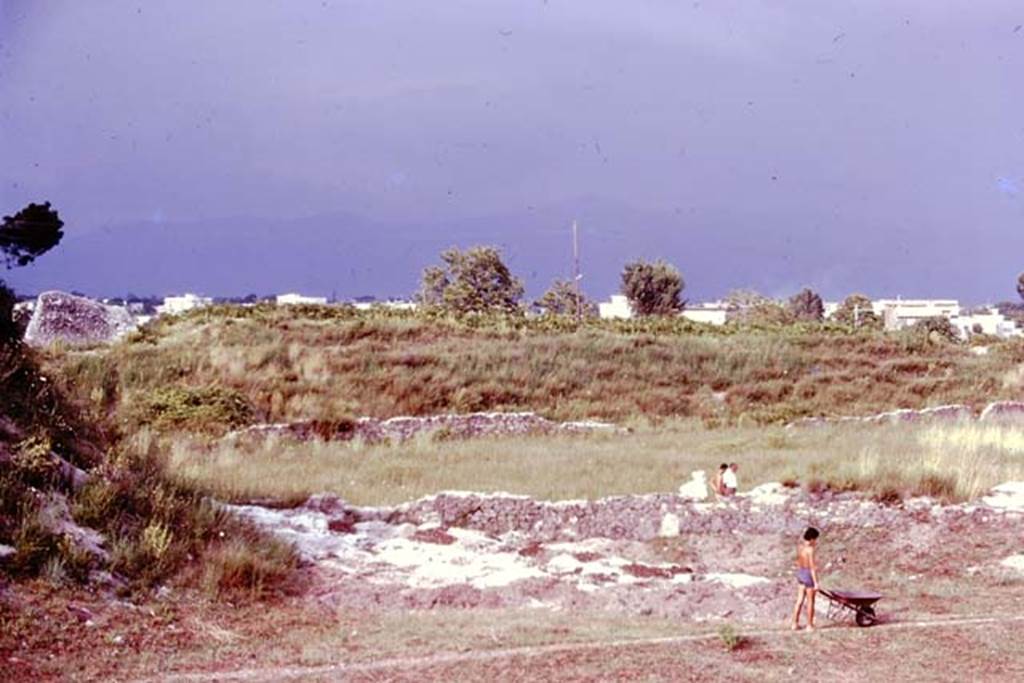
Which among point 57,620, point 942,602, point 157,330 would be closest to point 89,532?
point 57,620

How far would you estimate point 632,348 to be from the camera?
37938mm

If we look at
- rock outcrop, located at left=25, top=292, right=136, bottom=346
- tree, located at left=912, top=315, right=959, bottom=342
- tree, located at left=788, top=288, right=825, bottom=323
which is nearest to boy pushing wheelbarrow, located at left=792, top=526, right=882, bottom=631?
rock outcrop, located at left=25, top=292, right=136, bottom=346

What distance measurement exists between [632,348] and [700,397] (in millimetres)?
4356

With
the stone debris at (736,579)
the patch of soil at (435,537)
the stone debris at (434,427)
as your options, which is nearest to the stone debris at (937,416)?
the stone debris at (434,427)

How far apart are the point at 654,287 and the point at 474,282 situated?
544 inches

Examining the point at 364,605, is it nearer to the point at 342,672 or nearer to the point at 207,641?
the point at 207,641

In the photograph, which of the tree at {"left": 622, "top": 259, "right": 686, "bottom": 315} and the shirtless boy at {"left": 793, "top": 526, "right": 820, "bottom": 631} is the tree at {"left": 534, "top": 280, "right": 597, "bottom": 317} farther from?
the shirtless boy at {"left": 793, "top": 526, "right": 820, "bottom": 631}

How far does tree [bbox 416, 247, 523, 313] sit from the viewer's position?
7619cm

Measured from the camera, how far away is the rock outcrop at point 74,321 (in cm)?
3838

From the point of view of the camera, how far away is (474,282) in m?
77.8

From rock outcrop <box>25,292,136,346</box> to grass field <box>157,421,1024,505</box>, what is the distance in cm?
1640

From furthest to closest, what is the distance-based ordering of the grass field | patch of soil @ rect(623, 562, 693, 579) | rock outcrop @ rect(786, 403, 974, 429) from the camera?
rock outcrop @ rect(786, 403, 974, 429) → the grass field → patch of soil @ rect(623, 562, 693, 579)

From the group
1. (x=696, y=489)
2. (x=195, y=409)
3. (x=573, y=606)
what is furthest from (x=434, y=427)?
(x=573, y=606)

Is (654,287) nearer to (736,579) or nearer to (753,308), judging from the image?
(753,308)
